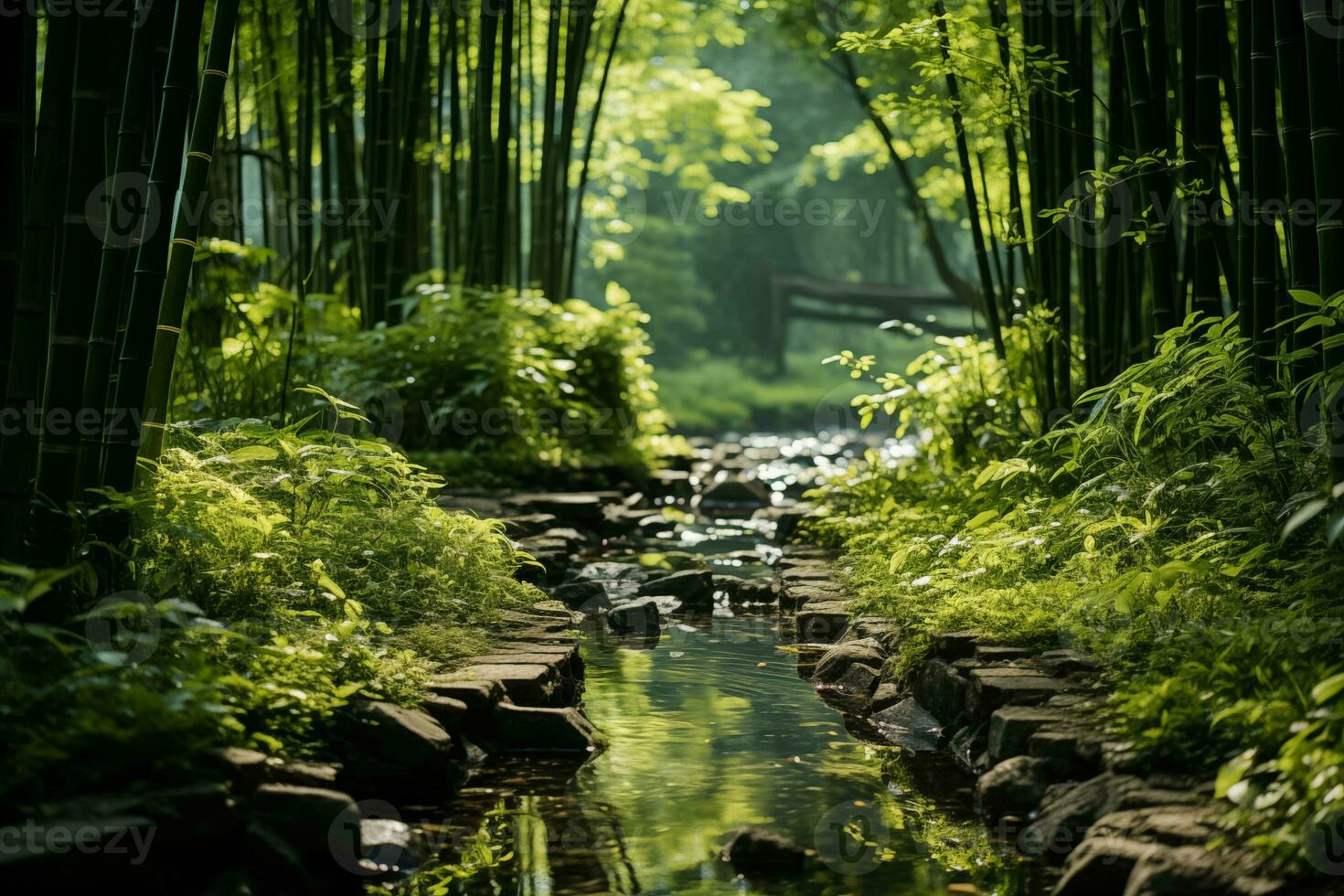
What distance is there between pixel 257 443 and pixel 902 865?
227 centimetres

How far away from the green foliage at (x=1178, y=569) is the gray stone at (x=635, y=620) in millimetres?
762

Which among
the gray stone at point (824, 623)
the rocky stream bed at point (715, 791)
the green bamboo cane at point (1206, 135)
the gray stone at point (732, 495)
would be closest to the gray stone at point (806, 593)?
the gray stone at point (824, 623)

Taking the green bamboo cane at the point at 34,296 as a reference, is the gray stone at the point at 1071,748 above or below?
below

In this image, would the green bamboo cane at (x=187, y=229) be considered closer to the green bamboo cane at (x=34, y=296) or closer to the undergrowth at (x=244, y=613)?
the undergrowth at (x=244, y=613)

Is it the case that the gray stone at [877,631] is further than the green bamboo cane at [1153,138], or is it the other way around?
the green bamboo cane at [1153,138]

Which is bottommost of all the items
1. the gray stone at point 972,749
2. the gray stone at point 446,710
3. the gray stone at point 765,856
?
the gray stone at point 765,856

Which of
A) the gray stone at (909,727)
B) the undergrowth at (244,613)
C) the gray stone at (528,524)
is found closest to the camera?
the undergrowth at (244,613)

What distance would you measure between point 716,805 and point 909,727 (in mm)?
728

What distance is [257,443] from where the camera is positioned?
3693 mm

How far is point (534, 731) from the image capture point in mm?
3053

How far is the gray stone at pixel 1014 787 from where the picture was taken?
2.55 m

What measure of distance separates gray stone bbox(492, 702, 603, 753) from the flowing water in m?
0.08

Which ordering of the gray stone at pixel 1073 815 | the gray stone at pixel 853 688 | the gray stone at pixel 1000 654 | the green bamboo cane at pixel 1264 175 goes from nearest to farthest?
the gray stone at pixel 1073 815 → the gray stone at pixel 1000 654 → the green bamboo cane at pixel 1264 175 → the gray stone at pixel 853 688

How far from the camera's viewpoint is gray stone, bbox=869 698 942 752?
124 inches
